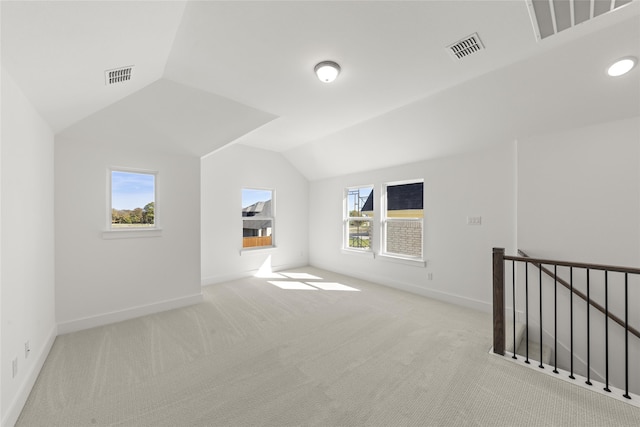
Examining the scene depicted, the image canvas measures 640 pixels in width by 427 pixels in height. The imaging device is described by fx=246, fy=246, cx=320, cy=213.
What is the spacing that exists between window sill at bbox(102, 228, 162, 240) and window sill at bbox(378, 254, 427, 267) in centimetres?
374

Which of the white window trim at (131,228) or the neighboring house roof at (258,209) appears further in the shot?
the neighboring house roof at (258,209)

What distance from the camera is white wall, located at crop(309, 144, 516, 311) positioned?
3346mm

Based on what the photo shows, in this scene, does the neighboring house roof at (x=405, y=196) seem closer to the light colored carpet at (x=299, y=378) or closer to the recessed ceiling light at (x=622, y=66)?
the light colored carpet at (x=299, y=378)

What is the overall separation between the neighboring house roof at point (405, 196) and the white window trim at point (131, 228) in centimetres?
389

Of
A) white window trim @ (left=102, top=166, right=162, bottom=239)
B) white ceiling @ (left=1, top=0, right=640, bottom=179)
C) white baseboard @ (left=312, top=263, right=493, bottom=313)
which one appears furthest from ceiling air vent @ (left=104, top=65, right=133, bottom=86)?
white baseboard @ (left=312, top=263, right=493, bottom=313)

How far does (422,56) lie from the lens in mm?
2160

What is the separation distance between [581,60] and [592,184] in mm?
1340

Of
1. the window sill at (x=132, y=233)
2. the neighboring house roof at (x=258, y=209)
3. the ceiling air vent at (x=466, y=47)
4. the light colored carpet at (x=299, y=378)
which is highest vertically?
the ceiling air vent at (x=466, y=47)

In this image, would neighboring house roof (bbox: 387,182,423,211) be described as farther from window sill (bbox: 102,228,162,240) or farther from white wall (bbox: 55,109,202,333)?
window sill (bbox: 102,228,162,240)

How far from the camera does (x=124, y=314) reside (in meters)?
3.12

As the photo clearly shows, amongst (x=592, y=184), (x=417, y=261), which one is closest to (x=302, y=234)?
(x=417, y=261)

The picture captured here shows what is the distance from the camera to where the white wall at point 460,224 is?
3.35 meters

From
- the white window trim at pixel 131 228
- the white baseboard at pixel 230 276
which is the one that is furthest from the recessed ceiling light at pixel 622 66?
the white baseboard at pixel 230 276

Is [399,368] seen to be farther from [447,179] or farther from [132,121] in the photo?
[132,121]
